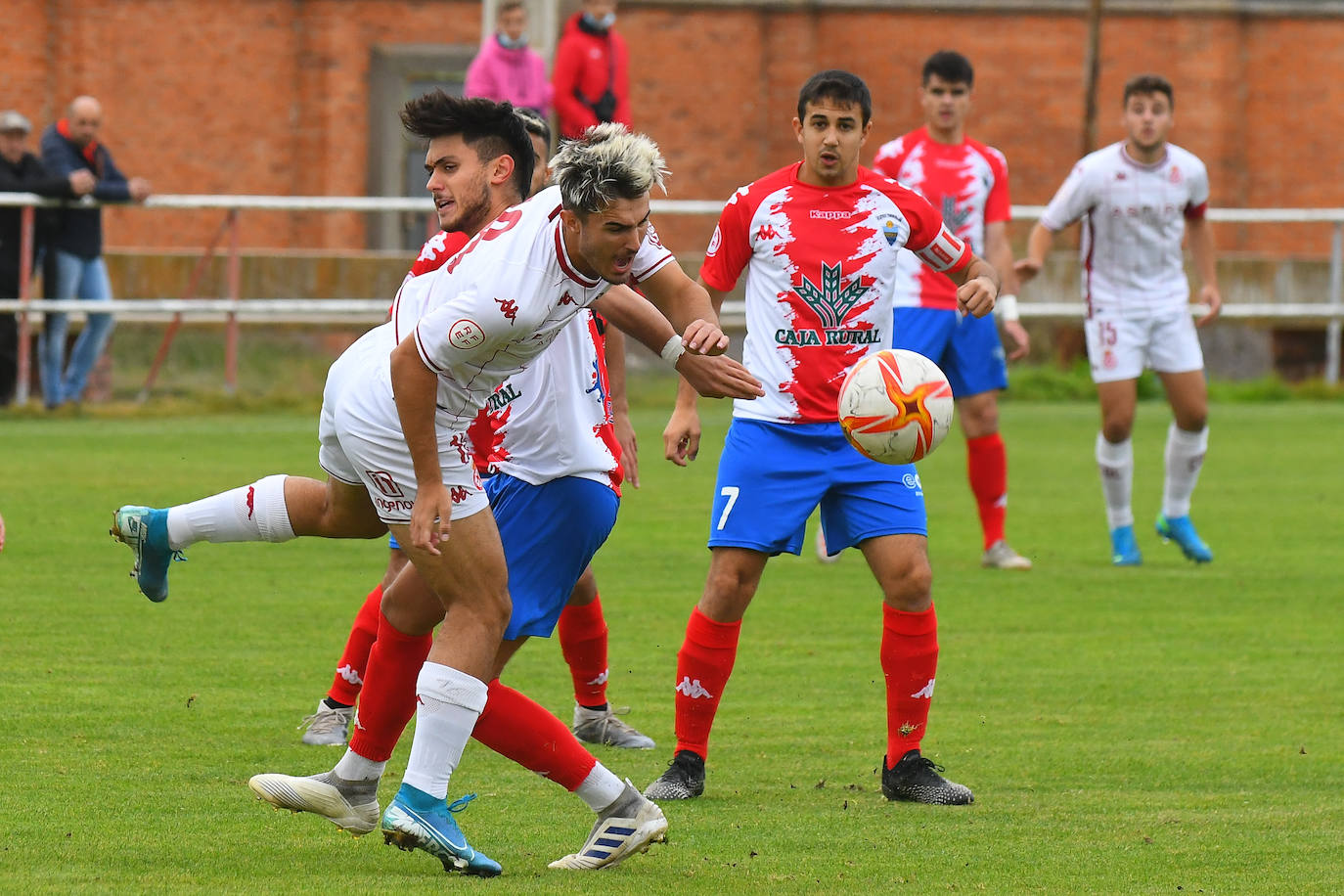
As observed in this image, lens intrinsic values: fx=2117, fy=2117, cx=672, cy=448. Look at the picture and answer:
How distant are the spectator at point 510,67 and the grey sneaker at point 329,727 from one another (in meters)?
10.2

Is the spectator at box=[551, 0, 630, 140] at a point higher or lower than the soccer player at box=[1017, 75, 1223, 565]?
higher

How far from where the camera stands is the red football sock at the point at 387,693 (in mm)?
5203

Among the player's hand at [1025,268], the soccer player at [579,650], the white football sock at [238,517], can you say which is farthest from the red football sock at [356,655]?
the player's hand at [1025,268]

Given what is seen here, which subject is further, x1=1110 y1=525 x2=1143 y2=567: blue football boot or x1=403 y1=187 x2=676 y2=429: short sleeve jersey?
x1=1110 y1=525 x2=1143 y2=567: blue football boot

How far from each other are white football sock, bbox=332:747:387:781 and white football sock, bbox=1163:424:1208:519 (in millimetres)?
6537

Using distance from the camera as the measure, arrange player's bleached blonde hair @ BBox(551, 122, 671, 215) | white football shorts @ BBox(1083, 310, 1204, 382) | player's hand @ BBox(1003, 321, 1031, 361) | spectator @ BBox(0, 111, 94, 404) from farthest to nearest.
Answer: spectator @ BBox(0, 111, 94, 404) → white football shorts @ BBox(1083, 310, 1204, 382) → player's hand @ BBox(1003, 321, 1031, 361) → player's bleached blonde hair @ BBox(551, 122, 671, 215)

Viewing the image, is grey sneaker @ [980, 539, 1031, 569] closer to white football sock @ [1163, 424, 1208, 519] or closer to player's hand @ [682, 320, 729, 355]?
white football sock @ [1163, 424, 1208, 519]

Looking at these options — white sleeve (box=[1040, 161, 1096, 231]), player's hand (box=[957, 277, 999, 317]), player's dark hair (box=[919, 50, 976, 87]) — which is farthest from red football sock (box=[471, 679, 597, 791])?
white sleeve (box=[1040, 161, 1096, 231])

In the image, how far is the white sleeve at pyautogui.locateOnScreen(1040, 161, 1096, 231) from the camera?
35.2 ft

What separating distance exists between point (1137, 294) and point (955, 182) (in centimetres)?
117

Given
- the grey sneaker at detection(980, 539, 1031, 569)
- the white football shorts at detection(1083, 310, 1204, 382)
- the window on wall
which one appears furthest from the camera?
the window on wall

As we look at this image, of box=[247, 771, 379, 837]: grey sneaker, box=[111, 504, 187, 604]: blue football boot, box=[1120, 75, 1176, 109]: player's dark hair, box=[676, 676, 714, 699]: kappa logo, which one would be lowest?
box=[247, 771, 379, 837]: grey sneaker

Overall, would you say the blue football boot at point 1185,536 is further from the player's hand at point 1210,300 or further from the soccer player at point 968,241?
the player's hand at point 1210,300

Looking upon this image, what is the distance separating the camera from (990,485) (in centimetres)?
1042
